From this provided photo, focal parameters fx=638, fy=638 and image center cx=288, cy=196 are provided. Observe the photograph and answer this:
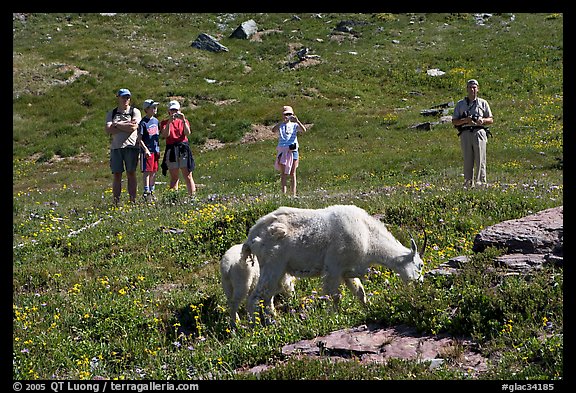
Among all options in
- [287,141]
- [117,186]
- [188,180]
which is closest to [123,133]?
[117,186]

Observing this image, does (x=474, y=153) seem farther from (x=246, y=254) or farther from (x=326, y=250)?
(x=246, y=254)

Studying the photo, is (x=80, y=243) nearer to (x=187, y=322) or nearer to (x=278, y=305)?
(x=187, y=322)

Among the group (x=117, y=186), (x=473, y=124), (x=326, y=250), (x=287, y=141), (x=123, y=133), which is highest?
(x=473, y=124)

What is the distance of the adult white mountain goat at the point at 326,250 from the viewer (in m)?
8.62

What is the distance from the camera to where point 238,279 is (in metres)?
9.30

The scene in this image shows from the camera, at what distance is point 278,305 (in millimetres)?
9766

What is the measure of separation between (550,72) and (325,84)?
14.9m

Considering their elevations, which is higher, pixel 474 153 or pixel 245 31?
pixel 245 31

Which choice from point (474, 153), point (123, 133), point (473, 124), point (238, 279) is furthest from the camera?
point (123, 133)

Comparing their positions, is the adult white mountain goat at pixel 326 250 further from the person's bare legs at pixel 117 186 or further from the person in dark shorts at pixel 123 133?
the person's bare legs at pixel 117 186

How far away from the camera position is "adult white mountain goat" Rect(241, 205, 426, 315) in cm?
862

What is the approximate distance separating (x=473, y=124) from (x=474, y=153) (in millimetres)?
829
